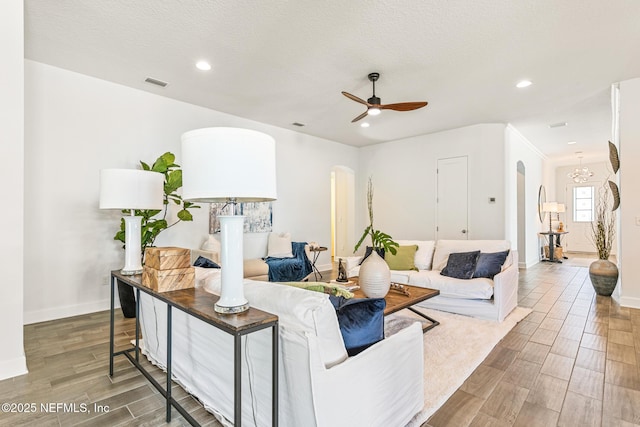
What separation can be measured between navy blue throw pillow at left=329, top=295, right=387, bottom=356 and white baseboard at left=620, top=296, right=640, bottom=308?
432 centimetres

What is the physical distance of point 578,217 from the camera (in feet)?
34.1

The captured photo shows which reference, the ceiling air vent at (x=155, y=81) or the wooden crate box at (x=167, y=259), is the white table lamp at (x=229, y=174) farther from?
the ceiling air vent at (x=155, y=81)

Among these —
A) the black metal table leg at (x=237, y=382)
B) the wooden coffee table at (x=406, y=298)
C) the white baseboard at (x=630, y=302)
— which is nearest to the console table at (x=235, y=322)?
the black metal table leg at (x=237, y=382)

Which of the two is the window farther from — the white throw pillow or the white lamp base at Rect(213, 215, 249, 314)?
the white lamp base at Rect(213, 215, 249, 314)

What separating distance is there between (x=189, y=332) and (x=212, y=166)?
1.26 m

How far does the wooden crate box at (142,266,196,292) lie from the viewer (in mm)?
1823

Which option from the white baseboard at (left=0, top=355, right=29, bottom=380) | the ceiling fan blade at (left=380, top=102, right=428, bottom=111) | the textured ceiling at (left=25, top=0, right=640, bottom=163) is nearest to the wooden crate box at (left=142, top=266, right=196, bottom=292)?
the white baseboard at (left=0, top=355, right=29, bottom=380)

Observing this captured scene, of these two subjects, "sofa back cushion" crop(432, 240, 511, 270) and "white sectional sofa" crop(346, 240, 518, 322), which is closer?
"white sectional sofa" crop(346, 240, 518, 322)

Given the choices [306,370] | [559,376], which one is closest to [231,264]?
[306,370]

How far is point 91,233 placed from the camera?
3.83 m

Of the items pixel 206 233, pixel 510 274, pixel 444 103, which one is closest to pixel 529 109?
pixel 444 103

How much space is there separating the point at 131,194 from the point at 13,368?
1.57 metres

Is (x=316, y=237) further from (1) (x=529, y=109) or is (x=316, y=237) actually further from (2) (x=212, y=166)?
(2) (x=212, y=166)

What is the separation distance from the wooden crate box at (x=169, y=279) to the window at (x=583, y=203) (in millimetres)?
12444
